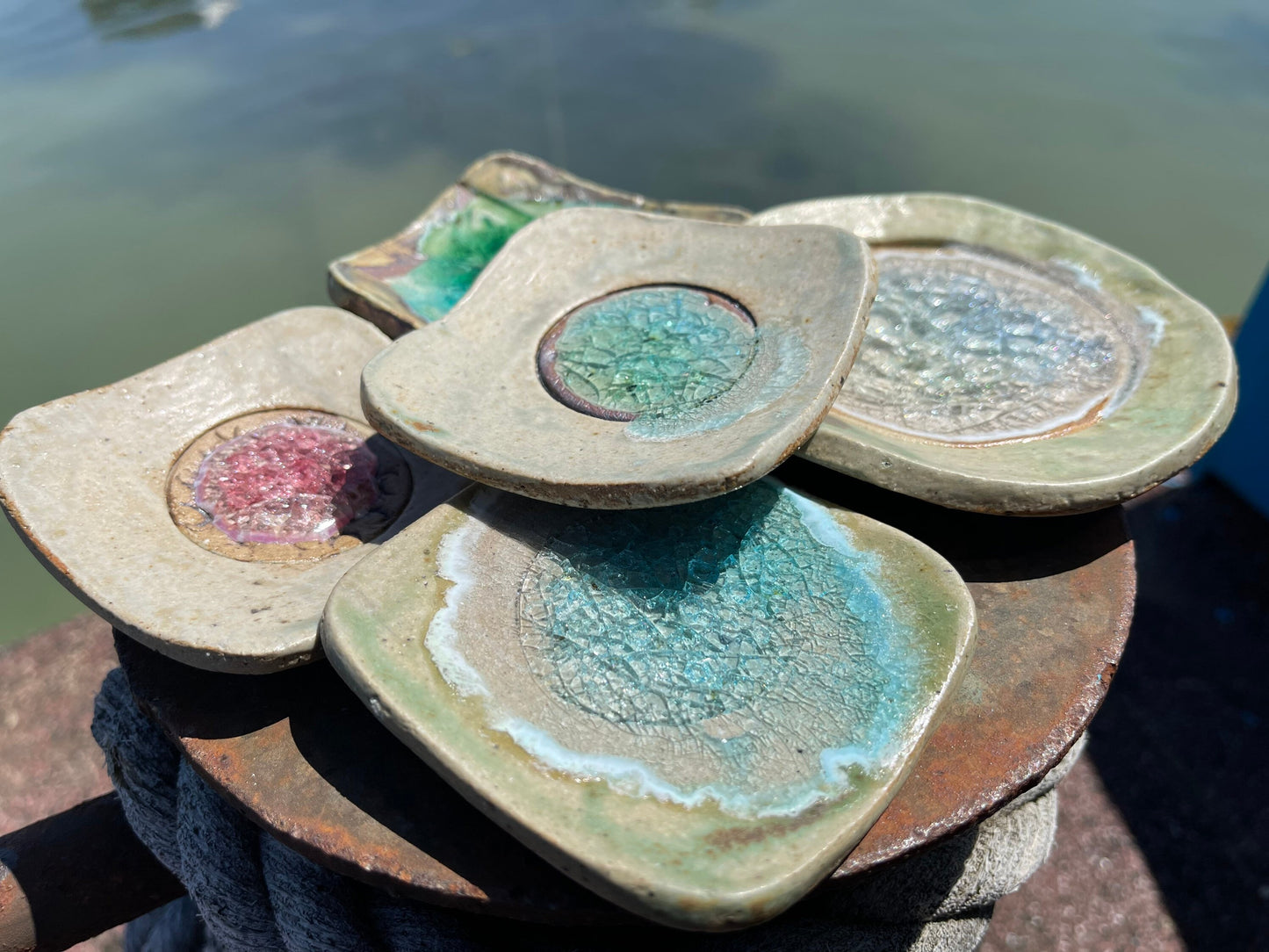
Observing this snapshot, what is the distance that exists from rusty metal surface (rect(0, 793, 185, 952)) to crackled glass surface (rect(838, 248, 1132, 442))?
175 centimetres

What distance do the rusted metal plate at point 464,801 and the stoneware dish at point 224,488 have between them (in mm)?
129

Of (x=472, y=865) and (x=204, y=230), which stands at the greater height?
(x=472, y=865)

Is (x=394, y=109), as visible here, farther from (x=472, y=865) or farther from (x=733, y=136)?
(x=472, y=865)

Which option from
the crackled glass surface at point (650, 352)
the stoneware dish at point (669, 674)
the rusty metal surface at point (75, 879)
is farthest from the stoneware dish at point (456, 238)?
the rusty metal surface at point (75, 879)

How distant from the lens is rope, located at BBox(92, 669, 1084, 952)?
1.51 metres

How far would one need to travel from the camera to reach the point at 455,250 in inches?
116

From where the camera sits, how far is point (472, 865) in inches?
50.8

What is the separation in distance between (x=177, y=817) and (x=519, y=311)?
Result: 1.25m

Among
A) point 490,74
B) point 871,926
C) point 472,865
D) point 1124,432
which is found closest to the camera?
point 472,865

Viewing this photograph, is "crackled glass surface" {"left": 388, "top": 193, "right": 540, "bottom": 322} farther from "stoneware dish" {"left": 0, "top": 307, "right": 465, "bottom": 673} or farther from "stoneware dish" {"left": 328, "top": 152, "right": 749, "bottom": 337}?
"stoneware dish" {"left": 0, "top": 307, "right": 465, "bottom": 673}

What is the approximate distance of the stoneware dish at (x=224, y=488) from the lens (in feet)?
4.91

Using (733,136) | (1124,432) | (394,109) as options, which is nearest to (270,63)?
(394,109)

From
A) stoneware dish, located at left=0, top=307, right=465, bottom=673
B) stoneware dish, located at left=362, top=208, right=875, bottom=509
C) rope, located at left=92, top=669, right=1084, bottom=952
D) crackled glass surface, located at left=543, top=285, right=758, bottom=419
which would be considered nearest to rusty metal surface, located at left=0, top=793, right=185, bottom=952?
rope, located at left=92, top=669, right=1084, bottom=952

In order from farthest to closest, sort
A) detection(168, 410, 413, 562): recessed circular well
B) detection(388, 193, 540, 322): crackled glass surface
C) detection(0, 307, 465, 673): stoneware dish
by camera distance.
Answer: detection(388, 193, 540, 322): crackled glass surface
detection(168, 410, 413, 562): recessed circular well
detection(0, 307, 465, 673): stoneware dish
